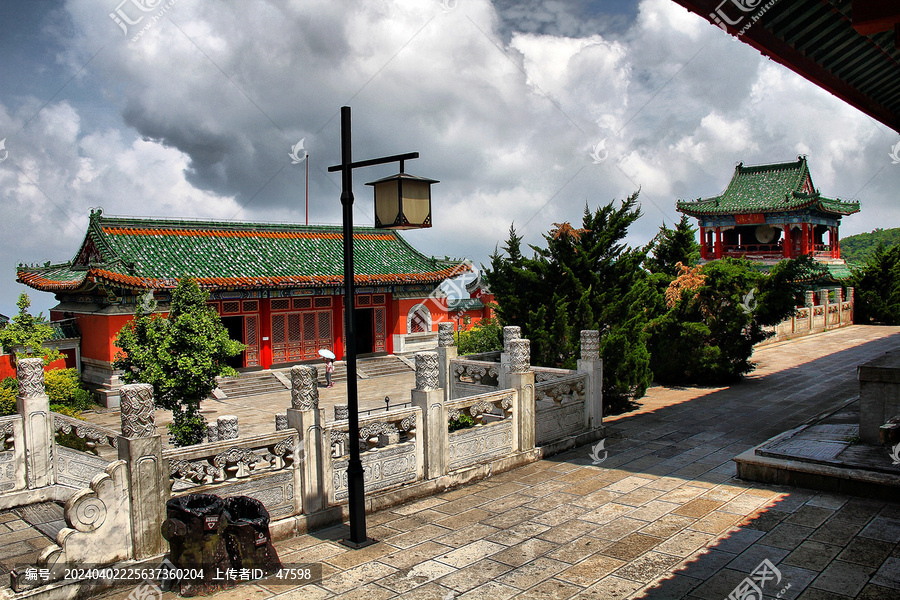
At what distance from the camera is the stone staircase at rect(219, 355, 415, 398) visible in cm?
2006

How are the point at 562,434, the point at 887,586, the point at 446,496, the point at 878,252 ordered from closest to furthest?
the point at 887,586, the point at 446,496, the point at 562,434, the point at 878,252

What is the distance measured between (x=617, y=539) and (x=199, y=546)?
3.74 meters

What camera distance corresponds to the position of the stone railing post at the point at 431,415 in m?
7.69

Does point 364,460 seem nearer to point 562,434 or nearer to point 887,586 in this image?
point 562,434

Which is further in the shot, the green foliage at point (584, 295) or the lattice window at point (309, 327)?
the lattice window at point (309, 327)

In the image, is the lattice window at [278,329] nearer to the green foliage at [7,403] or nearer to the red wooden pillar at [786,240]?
the green foliage at [7,403]

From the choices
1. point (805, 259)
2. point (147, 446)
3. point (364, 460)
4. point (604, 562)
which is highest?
point (805, 259)

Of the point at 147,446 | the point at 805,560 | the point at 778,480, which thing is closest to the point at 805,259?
the point at 778,480

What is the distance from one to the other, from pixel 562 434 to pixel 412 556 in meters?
4.41

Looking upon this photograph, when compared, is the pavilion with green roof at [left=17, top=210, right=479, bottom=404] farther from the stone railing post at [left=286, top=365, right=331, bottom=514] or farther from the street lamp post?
the street lamp post

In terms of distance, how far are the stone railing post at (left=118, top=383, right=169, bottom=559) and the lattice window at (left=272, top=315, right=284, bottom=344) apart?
679 inches

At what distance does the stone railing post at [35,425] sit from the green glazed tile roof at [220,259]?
10.8 m

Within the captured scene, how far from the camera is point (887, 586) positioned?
5059 mm

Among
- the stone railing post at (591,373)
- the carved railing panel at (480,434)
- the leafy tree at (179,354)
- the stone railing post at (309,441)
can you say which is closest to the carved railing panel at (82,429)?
the leafy tree at (179,354)
